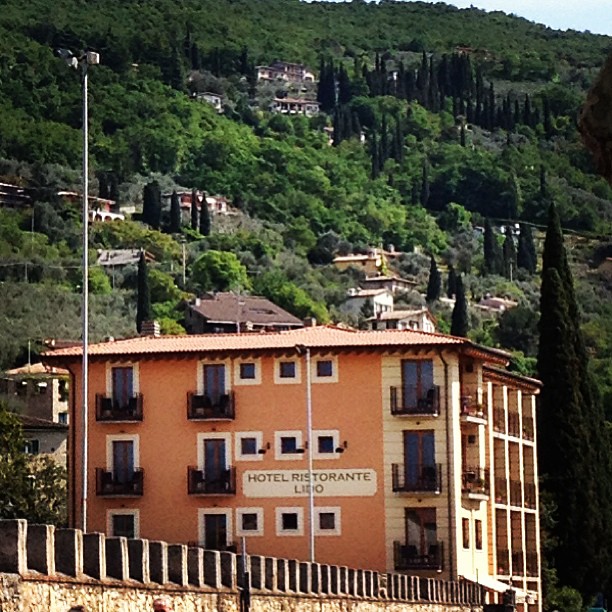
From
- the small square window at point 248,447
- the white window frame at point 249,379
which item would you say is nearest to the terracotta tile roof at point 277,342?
Answer: the white window frame at point 249,379

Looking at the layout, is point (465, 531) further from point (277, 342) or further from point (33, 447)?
point (33, 447)

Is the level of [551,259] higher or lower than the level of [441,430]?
higher

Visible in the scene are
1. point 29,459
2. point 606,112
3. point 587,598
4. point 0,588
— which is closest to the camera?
point 606,112

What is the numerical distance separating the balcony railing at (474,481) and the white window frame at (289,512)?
5.24 meters

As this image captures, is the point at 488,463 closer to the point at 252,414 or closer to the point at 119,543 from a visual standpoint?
the point at 252,414

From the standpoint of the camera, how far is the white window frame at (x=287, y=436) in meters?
84.8

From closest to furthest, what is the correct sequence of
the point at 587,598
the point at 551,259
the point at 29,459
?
the point at 587,598 → the point at 551,259 → the point at 29,459

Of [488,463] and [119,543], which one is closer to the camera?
[119,543]

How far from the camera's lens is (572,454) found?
104m

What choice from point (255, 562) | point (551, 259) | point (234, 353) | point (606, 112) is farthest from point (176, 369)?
point (606, 112)

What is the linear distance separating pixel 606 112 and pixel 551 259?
9675cm

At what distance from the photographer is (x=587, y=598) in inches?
3957

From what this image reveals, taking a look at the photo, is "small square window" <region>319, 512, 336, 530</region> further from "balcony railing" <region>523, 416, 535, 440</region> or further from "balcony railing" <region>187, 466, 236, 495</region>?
"balcony railing" <region>523, 416, 535, 440</region>

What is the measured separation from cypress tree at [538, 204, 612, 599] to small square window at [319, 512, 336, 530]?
2012 cm
